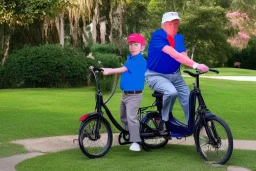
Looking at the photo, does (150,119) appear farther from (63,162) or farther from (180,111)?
(180,111)

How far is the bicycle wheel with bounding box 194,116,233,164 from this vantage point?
686cm

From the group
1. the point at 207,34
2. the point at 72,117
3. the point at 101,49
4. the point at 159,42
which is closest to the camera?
the point at 159,42

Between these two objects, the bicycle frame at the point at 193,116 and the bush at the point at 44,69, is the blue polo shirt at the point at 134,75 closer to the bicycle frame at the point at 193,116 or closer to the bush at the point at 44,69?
the bicycle frame at the point at 193,116

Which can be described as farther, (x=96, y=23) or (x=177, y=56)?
(x=96, y=23)

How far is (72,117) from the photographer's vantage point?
39.2ft

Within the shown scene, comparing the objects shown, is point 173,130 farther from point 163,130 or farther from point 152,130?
point 152,130

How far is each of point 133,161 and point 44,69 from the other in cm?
1421

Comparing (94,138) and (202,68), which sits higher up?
(202,68)

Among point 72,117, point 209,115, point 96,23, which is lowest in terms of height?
point 72,117

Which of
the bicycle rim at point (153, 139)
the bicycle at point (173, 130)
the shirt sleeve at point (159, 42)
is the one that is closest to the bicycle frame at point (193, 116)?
the bicycle at point (173, 130)

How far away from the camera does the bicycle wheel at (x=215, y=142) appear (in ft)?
22.5

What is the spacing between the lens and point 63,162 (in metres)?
7.20

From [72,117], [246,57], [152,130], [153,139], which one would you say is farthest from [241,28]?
[152,130]

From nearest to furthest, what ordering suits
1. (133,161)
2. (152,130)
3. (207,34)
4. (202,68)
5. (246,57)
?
1. (202,68)
2. (133,161)
3. (152,130)
4. (207,34)
5. (246,57)
